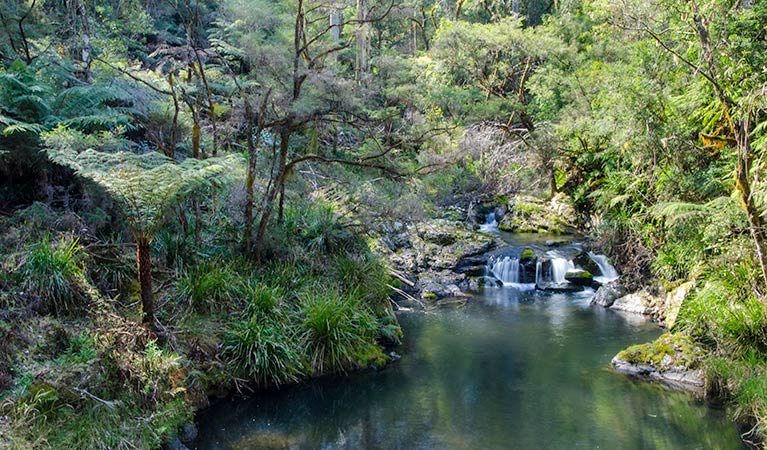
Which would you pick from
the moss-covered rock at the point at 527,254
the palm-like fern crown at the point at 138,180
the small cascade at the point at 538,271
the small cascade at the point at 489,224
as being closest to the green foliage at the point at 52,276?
the palm-like fern crown at the point at 138,180

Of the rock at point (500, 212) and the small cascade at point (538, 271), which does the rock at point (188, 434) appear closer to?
the small cascade at point (538, 271)

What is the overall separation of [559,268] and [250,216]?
9490 mm

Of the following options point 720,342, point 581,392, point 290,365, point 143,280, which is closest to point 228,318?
point 290,365

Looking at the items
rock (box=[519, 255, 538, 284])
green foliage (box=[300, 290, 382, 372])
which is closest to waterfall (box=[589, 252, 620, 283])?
rock (box=[519, 255, 538, 284])

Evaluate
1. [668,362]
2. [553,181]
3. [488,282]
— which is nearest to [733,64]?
[668,362]

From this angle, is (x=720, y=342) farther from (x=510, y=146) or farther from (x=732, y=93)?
(x=510, y=146)

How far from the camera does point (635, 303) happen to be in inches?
494

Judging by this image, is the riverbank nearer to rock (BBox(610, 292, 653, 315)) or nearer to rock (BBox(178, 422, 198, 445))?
Result: rock (BBox(178, 422, 198, 445))

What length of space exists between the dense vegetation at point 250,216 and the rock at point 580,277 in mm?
931

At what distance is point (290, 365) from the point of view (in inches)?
317

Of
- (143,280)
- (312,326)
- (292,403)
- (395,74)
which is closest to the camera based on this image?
(143,280)

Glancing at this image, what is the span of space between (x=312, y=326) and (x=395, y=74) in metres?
14.8

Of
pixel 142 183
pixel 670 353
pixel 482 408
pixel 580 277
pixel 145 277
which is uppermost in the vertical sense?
pixel 142 183

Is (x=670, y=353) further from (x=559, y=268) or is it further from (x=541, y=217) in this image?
(x=541, y=217)
